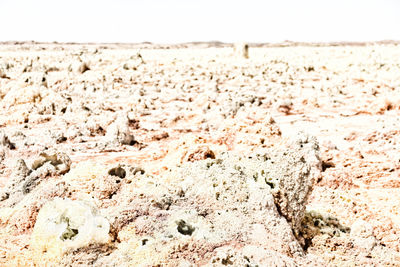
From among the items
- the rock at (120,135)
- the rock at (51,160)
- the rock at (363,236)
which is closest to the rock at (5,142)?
the rock at (120,135)

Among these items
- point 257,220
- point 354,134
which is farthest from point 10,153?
point 354,134

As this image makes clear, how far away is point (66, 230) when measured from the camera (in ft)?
6.62

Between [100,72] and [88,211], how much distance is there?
9.41 meters

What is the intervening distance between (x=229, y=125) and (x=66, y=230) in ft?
9.56

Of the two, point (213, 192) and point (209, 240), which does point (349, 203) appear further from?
point (209, 240)

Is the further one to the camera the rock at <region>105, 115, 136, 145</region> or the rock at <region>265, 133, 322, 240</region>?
the rock at <region>105, 115, 136, 145</region>

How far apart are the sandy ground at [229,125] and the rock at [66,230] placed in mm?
168

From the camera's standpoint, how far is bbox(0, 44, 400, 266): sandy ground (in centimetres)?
279

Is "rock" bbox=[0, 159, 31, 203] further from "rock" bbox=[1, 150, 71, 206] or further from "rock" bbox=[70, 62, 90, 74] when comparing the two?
"rock" bbox=[70, 62, 90, 74]

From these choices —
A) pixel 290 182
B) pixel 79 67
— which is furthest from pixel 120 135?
pixel 79 67

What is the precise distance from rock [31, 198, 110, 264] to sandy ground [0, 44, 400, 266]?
0.17 m

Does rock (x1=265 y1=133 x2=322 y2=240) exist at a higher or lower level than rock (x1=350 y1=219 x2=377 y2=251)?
higher

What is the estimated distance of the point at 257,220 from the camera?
2.17m

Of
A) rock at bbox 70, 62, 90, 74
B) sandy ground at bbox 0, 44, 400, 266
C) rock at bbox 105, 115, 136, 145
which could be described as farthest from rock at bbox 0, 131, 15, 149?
rock at bbox 70, 62, 90, 74
